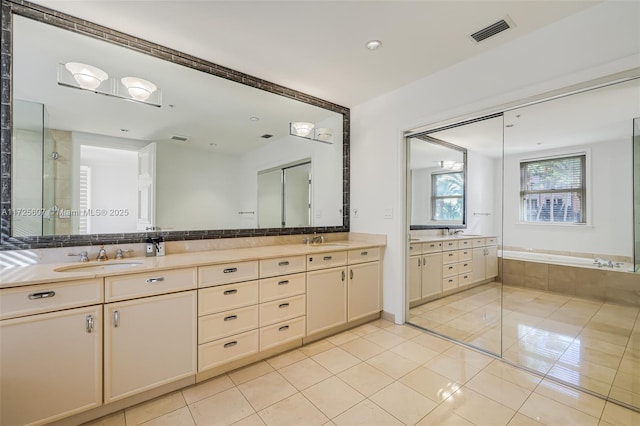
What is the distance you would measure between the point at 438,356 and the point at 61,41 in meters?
3.85

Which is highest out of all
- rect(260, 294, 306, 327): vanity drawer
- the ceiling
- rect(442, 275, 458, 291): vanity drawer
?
the ceiling

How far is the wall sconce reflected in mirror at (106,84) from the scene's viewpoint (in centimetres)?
191

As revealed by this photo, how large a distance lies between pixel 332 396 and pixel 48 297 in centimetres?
180

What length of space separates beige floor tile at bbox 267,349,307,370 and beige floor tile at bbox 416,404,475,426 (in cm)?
109

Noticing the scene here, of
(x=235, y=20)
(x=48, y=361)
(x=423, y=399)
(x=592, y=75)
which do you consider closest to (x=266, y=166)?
(x=235, y=20)


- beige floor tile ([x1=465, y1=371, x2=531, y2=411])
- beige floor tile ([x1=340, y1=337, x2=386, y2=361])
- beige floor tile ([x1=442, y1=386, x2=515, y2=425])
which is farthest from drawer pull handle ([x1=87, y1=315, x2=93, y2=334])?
beige floor tile ([x1=465, y1=371, x2=531, y2=411])

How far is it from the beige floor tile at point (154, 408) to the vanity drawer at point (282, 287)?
32.8 inches

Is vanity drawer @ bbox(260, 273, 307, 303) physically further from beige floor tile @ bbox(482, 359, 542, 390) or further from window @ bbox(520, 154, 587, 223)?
window @ bbox(520, 154, 587, 223)

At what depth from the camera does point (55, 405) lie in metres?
1.48

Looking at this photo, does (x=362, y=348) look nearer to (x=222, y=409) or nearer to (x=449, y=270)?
(x=222, y=409)

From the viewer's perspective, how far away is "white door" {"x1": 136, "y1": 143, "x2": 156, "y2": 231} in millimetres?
2203

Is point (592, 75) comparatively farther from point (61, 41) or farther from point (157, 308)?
point (61, 41)

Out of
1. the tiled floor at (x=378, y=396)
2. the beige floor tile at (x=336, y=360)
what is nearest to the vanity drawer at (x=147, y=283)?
the tiled floor at (x=378, y=396)

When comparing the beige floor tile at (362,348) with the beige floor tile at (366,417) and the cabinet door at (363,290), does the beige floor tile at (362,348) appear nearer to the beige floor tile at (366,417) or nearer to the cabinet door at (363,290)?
the cabinet door at (363,290)
